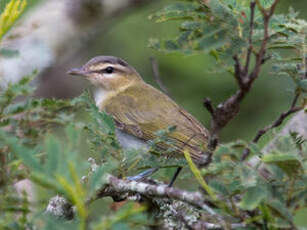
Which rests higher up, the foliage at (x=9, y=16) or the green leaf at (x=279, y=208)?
the foliage at (x=9, y=16)

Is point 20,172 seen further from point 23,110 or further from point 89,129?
point 89,129

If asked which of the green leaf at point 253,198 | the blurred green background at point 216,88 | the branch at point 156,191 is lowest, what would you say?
the blurred green background at point 216,88

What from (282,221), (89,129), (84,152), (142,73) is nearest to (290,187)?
(282,221)

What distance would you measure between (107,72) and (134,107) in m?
0.67

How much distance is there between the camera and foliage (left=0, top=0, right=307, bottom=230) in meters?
1.66

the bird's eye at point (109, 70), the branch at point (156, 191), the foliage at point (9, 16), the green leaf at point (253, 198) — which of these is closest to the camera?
the green leaf at point (253, 198)

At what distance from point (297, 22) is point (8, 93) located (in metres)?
1.35

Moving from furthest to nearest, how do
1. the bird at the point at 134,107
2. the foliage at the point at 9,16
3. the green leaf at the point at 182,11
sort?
the bird at the point at 134,107
the green leaf at the point at 182,11
the foliage at the point at 9,16

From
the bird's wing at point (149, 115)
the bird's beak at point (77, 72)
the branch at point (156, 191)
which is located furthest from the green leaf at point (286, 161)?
the bird's beak at point (77, 72)

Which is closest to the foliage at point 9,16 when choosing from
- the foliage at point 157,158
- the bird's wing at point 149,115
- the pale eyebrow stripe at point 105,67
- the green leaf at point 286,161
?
the foliage at point 157,158

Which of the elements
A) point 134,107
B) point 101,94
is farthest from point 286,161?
point 101,94

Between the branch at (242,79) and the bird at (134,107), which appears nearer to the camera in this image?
the branch at (242,79)

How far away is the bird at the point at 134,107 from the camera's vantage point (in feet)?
13.9

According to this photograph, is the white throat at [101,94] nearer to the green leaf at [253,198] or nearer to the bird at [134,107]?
the bird at [134,107]
